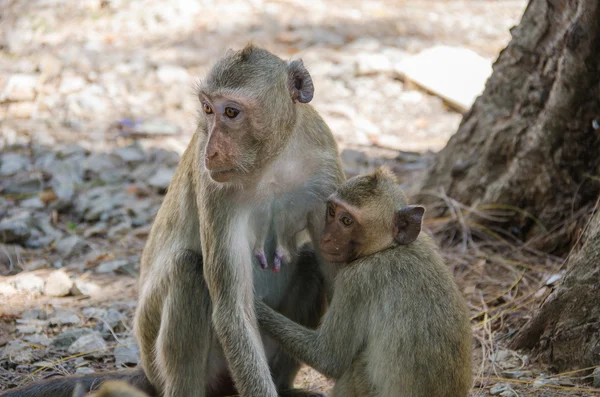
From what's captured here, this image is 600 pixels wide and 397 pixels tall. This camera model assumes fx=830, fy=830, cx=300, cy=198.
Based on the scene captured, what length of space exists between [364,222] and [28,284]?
3.30 meters

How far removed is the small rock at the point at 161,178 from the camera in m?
8.95

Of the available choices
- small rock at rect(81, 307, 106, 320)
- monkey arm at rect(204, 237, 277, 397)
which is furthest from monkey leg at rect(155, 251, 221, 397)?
small rock at rect(81, 307, 106, 320)

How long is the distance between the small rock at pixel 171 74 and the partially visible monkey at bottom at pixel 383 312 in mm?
6759

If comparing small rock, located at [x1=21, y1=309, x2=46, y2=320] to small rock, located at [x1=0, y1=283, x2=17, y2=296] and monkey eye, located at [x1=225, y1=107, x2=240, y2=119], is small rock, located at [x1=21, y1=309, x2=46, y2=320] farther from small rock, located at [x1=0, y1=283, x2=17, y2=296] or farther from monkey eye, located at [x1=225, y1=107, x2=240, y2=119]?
monkey eye, located at [x1=225, y1=107, x2=240, y2=119]

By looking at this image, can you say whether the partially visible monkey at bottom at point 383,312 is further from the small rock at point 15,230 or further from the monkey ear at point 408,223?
the small rock at point 15,230

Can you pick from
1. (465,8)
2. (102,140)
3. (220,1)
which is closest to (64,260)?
(102,140)

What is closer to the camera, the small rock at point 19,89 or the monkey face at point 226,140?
the monkey face at point 226,140

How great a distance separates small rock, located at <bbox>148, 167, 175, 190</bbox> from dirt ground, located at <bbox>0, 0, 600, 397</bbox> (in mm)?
15

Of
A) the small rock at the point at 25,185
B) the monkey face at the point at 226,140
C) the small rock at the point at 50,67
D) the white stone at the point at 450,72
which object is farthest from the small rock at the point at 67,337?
the white stone at the point at 450,72

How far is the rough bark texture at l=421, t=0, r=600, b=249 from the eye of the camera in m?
6.11

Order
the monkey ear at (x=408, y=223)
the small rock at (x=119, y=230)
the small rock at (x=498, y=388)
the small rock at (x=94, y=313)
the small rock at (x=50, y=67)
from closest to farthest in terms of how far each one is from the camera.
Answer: the monkey ear at (x=408, y=223) < the small rock at (x=498, y=388) < the small rock at (x=94, y=313) < the small rock at (x=119, y=230) < the small rock at (x=50, y=67)

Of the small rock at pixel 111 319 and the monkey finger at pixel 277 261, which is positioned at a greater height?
the monkey finger at pixel 277 261

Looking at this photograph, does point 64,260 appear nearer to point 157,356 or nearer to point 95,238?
point 95,238

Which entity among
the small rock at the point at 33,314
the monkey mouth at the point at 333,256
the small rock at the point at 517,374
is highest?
the monkey mouth at the point at 333,256
